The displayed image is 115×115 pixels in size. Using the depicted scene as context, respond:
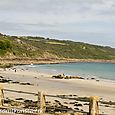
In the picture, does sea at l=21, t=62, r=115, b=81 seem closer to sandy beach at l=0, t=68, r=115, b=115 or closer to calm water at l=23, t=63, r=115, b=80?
→ calm water at l=23, t=63, r=115, b=80

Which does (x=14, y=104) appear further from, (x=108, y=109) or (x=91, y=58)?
(x=91, y=58)

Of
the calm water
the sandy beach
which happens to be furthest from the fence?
the calm water

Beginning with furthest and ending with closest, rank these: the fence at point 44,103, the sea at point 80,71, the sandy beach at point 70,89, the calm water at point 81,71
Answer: the calm water at point 81,71 → the sea at point 80,71 → the sandy beach at point 70,89 → the fence at point 44,103

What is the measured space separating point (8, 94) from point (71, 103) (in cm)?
471

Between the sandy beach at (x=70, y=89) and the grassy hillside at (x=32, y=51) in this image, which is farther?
the grassy hillside at (x=32, y=51)

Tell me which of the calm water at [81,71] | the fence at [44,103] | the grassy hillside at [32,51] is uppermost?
the grassy hillside at [32,51]

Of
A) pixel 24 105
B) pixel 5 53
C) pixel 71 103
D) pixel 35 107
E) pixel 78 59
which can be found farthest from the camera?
pixel 78 59

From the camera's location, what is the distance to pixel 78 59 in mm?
182000

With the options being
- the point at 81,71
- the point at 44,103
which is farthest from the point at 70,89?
the point at 81,71

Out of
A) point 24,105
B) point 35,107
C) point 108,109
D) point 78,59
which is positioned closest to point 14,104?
point 24,105

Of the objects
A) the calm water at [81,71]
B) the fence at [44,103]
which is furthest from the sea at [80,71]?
the fence at [44,103]

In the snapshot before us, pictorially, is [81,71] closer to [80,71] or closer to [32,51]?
[80,71]

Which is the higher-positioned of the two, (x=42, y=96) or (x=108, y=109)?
(x=42, y=96)

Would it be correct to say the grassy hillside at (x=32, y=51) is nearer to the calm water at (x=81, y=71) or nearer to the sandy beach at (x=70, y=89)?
the calm water at (x=81, y=71)
